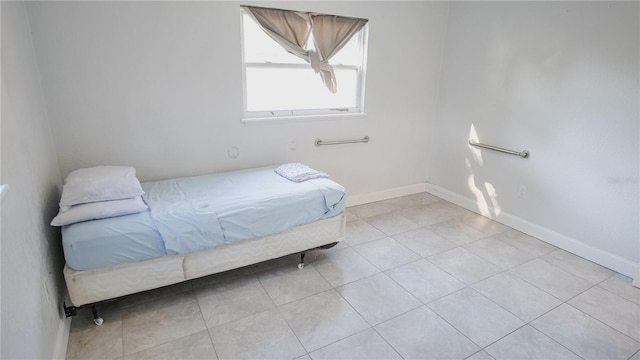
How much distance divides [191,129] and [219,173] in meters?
0.41

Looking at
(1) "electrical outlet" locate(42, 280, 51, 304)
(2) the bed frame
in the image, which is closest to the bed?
(2) the bed frame

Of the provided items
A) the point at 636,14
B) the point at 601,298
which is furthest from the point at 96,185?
the point at 636,14

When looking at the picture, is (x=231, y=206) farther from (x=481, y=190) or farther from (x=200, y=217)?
(x=481, y=190)

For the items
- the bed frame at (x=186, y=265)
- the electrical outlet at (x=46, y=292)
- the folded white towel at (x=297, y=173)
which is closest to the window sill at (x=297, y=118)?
the folded white towel at (x=297, y=173)

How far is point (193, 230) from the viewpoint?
2.00 meters

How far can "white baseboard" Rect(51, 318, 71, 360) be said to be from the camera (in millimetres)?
1628

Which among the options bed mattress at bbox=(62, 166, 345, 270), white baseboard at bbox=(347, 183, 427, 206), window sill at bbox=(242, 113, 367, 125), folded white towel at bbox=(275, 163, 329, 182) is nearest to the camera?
bed mattress at bbox=(62, 166, 345, 270)

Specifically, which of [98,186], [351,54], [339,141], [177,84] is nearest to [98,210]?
[98,186]

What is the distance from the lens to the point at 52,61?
7.20ft

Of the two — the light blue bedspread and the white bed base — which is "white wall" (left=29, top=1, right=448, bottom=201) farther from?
the white bed base

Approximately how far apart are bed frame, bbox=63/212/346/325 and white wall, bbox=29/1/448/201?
3.01 feet

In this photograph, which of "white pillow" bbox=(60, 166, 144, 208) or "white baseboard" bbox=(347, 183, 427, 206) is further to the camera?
"white baseboard" bbox=(347, 183, 427, 206)

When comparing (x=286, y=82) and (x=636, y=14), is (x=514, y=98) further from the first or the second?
(x=286, y=82)

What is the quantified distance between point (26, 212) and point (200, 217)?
79 cm
